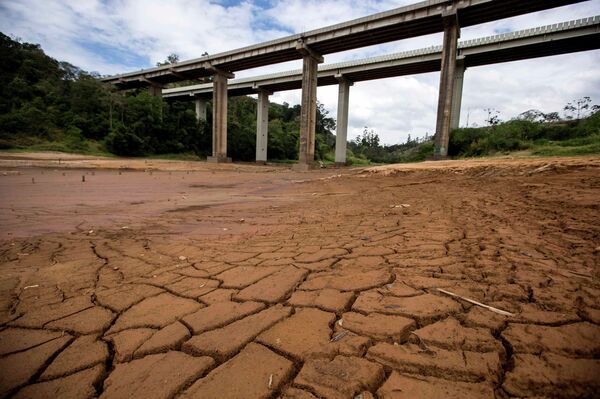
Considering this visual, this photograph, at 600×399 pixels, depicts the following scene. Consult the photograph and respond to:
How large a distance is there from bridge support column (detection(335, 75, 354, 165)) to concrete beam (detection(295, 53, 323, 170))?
25.2ft

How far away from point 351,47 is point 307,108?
5.32 meters

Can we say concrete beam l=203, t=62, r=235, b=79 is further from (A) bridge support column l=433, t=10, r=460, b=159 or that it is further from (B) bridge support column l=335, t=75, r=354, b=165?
(A) bridge support column l=433, t=10, r=460, b=159

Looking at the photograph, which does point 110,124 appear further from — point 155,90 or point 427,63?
point 427,63

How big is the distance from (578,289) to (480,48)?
997 inches

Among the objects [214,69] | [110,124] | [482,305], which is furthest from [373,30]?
[110,124]

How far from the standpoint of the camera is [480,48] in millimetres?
20938

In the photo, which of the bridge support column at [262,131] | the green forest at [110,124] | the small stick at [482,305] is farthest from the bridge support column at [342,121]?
the small stick at [482,305]

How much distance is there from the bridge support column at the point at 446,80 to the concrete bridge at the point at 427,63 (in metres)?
7.12

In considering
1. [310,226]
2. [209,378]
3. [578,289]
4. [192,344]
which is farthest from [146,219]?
[578,289]

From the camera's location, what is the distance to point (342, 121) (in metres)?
28.3

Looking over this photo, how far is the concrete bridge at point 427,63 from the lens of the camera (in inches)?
739

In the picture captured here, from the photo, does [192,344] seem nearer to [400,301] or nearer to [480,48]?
[400,301]

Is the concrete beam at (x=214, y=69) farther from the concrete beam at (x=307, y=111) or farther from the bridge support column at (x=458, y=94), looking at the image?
the bridge support column at (x=458, y=94)

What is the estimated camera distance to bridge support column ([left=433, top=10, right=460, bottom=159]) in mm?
15578
